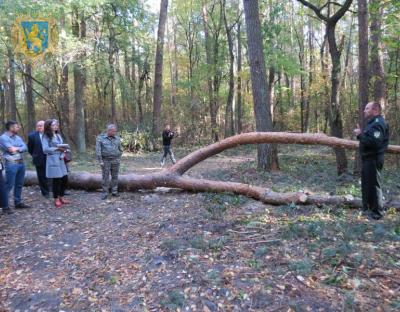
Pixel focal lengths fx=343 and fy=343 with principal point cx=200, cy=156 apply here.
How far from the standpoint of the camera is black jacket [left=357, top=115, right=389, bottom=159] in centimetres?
546

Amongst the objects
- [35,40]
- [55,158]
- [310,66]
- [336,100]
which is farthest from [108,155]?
[310,66]

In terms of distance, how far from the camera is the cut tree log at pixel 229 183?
662cm

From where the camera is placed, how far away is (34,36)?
50.3ft

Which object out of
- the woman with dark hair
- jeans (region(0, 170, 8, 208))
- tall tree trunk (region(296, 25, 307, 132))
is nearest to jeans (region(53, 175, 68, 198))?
the woman with dark hair

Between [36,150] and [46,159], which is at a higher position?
[36,150]

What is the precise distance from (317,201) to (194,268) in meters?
3.22

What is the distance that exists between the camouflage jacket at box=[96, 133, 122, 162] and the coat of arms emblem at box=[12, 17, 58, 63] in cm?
964

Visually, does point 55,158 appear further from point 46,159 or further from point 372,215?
point 372,215

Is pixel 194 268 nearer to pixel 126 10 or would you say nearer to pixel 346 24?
pixel 126 10

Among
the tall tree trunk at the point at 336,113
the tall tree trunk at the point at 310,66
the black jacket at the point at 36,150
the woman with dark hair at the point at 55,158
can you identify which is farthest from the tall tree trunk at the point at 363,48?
the tall tree trunk at the point at 310,66

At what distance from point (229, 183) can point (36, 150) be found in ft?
14.8

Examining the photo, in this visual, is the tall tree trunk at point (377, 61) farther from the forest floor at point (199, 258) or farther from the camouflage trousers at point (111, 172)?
the camouflage trousers at point (111, 172)

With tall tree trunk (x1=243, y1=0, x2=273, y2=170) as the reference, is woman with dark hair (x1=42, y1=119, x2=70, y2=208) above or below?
below

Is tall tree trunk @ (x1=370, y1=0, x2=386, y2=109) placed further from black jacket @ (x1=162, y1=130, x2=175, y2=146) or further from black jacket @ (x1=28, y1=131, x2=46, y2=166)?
black jacket @ (x1=28, y1=131, x2=46, y2=166)
